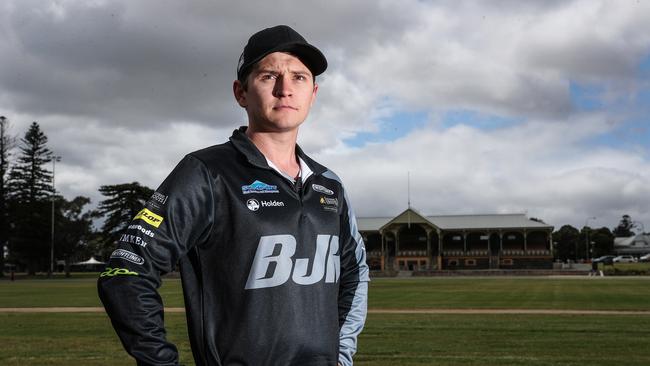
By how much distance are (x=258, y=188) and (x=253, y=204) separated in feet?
0.28

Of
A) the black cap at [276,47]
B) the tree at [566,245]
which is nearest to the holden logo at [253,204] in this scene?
the black cap at [276,47]

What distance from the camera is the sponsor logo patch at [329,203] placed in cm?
272

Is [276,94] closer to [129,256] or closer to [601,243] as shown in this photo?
[129,256]

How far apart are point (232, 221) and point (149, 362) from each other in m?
0.58

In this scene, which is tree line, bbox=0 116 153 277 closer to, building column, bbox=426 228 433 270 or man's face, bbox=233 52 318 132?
building column, bbox=426 228 433 270

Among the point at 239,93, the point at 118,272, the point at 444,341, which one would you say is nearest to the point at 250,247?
the point at 118,272

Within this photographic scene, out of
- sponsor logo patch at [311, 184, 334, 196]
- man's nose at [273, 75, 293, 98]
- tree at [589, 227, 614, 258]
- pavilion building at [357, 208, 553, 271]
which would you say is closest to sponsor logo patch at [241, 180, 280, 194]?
sponsor logo patch at [311, 184, 334, 196]

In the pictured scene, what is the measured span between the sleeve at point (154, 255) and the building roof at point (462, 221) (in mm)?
76458

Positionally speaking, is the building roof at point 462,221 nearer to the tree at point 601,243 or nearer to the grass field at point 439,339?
the grass field at point 439,339

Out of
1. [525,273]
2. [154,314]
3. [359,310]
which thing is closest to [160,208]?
[154,314]

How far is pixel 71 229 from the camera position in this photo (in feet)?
303

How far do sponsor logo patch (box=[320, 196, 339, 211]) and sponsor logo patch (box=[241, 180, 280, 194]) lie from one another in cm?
26

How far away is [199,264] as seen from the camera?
2.44 meters

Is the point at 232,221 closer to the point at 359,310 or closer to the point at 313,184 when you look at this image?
the point at 313,184
